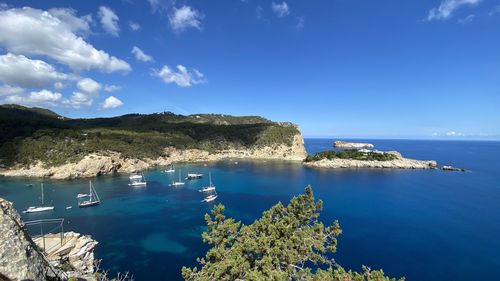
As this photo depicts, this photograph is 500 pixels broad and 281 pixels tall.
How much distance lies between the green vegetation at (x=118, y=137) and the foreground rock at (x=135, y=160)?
2.04m

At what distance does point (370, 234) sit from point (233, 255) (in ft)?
94.5

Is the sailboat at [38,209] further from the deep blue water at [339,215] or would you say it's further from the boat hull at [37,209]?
the deep blue water at [339,215]

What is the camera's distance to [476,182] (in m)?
74.1

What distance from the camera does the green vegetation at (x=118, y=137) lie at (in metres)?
73.6

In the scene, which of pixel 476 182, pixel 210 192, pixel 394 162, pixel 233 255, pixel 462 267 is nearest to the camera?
pixel 233 255

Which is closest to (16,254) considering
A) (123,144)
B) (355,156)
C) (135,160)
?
(135,160)

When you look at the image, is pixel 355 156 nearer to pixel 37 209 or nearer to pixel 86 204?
pixel 86 204

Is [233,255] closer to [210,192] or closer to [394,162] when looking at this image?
[210,192]

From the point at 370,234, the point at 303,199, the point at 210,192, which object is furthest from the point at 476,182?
the point at 303,199

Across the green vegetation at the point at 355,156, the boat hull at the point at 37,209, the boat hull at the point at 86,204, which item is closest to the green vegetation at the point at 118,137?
the green vegetation at the point at 355,156

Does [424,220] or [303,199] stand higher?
[303,199]

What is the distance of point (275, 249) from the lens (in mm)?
14508

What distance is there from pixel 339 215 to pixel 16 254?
1777 inches

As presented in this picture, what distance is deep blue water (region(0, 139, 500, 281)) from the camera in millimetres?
30047
